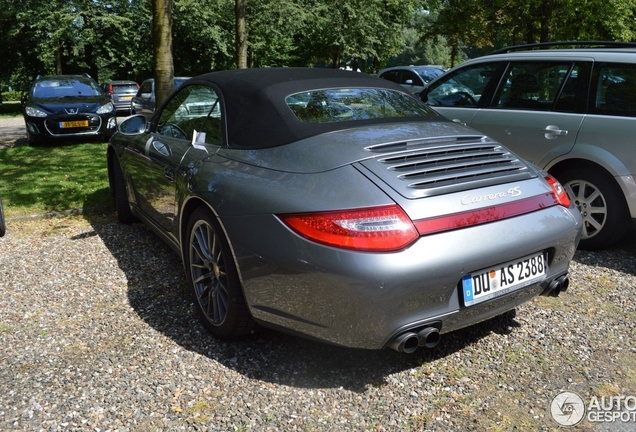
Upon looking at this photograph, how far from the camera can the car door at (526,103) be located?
5.16m

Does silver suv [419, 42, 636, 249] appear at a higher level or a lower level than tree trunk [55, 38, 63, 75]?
higher

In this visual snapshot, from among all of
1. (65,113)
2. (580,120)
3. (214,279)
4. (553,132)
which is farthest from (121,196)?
(65,113)

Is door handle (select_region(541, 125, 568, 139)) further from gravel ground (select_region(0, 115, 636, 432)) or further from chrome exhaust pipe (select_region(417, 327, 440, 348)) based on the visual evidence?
chrome exhaust pipe (select_region(417, 327, 440, 348))

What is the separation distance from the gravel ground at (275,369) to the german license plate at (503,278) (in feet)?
1.64

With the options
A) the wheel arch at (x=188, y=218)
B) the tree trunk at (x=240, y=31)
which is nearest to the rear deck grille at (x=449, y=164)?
the wheel arch at (x=188, y=218)

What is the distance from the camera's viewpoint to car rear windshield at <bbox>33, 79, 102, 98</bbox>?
503 inches

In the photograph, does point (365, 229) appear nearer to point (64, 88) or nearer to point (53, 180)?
point (53, 180)

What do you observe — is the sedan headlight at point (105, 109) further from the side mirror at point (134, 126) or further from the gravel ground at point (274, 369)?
the gravel ground at point (274, 369)

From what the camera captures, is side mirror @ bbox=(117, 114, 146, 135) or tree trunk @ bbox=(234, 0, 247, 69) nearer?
side mirror @ bbox=(117, 114, 146, 135)

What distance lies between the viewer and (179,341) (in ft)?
11.4

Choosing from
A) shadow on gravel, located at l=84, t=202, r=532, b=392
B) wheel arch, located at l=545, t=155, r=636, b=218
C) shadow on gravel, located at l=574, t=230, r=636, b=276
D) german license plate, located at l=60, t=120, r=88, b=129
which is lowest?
german license plate, located at l=60, t=120, r=88, b=129

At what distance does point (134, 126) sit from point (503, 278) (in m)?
3.41

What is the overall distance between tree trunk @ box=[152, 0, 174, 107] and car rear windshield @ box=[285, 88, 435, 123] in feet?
16.5

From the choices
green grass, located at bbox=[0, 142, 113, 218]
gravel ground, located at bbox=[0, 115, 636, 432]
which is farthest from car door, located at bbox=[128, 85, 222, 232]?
green grass, located at bbox=[0, 142, 113, 218]
